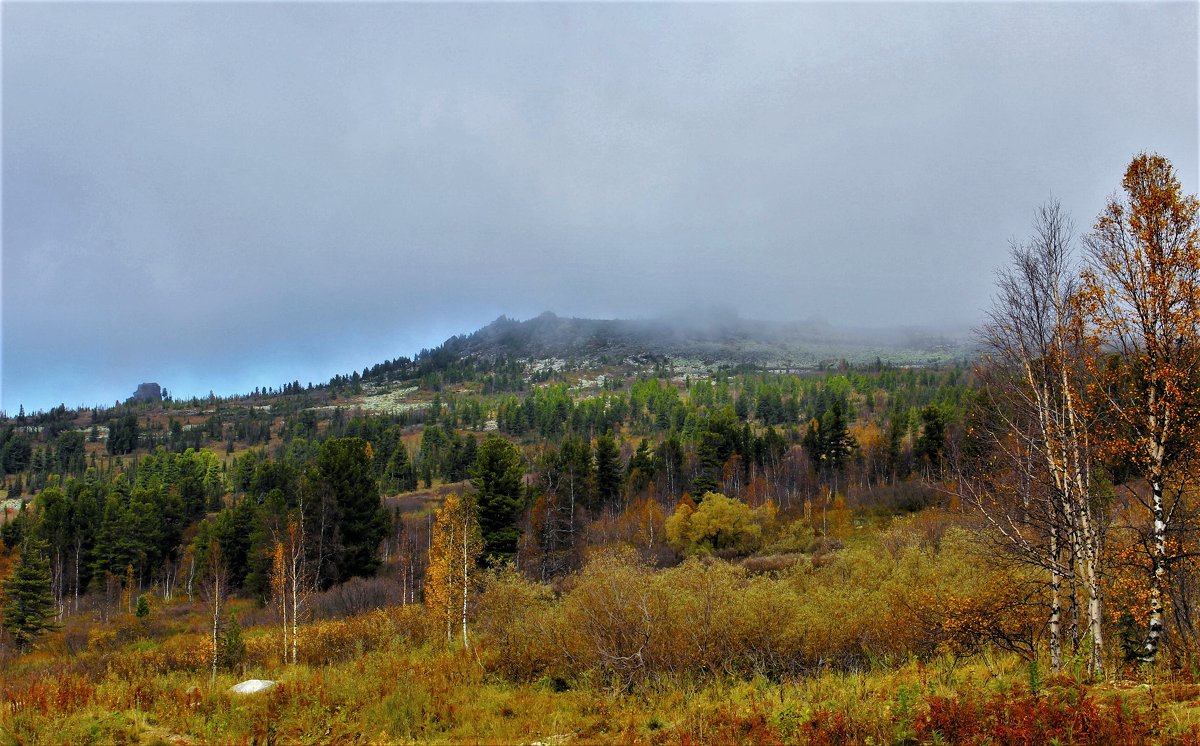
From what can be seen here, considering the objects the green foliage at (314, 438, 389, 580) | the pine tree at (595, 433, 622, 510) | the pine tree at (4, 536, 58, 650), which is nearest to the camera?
the pine tree at (4, 536, 58, 650)

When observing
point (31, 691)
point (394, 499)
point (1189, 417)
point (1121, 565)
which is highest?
point (1189, 417)

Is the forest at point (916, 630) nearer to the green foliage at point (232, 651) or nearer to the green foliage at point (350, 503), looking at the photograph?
the green foliage at point (232, 651)

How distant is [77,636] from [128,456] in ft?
557

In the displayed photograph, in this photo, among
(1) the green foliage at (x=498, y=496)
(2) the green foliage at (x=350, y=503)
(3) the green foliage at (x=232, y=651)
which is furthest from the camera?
(2) the green foliage at (x=350, y=503)

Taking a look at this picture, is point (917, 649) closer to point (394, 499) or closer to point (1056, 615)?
point (1056, 615)

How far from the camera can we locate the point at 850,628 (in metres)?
16.1

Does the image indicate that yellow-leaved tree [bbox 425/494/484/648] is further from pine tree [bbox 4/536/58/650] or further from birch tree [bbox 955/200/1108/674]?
pine tree [bbox 4/536/58/650]

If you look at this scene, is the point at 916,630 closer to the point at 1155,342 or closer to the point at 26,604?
the point at 1155,342

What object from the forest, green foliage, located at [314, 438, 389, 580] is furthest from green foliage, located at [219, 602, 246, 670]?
green foliage, located at [314, 438, 389, 580]

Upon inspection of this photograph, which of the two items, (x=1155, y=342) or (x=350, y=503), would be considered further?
(x=350, y=503)

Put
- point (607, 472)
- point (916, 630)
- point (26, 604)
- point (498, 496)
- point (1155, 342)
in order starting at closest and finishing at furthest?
point (1155, 342)
point (916, 630)
point (26, 604)
point (498, 496)
point (607, 472)

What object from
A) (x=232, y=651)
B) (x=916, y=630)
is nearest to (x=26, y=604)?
(x=232, y=651)

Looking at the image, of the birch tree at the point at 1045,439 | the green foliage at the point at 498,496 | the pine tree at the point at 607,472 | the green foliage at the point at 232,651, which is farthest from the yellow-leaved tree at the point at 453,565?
A: the pine tree at the point at 607,472

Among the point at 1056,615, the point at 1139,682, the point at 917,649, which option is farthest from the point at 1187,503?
the point at 917,649
